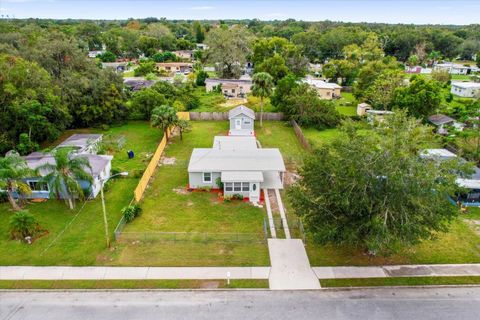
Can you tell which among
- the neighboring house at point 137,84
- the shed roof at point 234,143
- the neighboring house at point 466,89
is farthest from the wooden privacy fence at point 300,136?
the neighboring house at point 466,89

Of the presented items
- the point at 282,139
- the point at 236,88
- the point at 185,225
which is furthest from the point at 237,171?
the point at 236,88

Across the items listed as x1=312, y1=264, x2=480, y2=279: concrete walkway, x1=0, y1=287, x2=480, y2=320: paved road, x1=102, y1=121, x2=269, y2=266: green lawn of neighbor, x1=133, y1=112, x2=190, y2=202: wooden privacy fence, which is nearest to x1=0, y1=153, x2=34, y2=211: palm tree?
x1=133, y1=112, x2=190, y2=202: wooden privacy fence

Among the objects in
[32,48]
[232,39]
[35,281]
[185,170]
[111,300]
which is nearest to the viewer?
[111,300]

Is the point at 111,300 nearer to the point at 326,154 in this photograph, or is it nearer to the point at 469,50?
the point at 326,154

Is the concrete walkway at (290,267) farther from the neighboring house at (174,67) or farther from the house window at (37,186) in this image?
the neighboring house at (174,67)

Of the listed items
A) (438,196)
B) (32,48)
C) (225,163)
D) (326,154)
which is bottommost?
(225,163)

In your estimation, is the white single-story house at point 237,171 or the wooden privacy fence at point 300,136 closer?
the white single-story house at point 237,171

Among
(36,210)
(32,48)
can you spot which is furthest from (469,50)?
(36,210)

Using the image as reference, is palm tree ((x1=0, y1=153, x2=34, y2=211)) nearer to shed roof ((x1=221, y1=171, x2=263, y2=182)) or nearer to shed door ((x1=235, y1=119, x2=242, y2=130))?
shed roof ((x1=221, y1=171, x2=263, y2=182))
